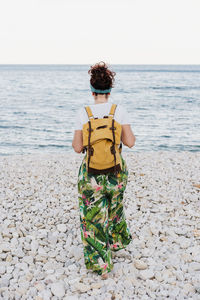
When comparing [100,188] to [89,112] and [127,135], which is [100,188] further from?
[89,112]

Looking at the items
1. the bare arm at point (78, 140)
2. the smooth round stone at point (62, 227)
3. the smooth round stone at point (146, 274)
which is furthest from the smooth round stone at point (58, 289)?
the bare arm at point (78, 140)

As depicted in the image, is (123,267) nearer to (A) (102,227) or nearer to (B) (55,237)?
(A) (102,227)

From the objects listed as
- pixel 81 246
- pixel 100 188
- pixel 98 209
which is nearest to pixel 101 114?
pixel 100 188

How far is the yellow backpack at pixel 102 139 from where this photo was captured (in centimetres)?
306

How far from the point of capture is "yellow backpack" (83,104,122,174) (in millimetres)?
3062

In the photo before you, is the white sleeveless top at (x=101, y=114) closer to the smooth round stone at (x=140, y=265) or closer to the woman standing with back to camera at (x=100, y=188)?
the woman standing with back to camera at (x=100, y=188)

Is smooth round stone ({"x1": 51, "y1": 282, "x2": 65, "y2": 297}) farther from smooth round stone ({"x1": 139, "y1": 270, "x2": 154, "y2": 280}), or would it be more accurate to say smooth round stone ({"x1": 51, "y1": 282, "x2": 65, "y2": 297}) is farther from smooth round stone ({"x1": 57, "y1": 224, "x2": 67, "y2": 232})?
smooth round stone ({"x1": 57, "y1": 224, "x2": 67, "y2": 232})

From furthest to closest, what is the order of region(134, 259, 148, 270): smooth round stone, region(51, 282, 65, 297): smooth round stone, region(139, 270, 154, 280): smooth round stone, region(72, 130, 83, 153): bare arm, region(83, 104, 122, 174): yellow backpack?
region(134, 259, 148, 270): smooth round stone
region(139, 270, 154, 280): smooth round stone
region(51, 282, 65, 297): smooth round stone
region(72, 130, 83, 153): bare arm
region(83, 104, 122, 174): yellow backpack

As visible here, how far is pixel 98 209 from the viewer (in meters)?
3.41

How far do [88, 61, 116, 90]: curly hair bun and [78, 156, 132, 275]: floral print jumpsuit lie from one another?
758 millimetres

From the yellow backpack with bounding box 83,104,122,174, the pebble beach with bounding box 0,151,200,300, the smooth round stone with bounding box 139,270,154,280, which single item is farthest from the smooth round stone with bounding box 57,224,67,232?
the yellow backpack with bounding box 83,104,122,174

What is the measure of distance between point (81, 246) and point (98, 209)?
1073 millimetres

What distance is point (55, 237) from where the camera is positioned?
4.45m

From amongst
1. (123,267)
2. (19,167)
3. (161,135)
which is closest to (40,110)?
(161,135)
